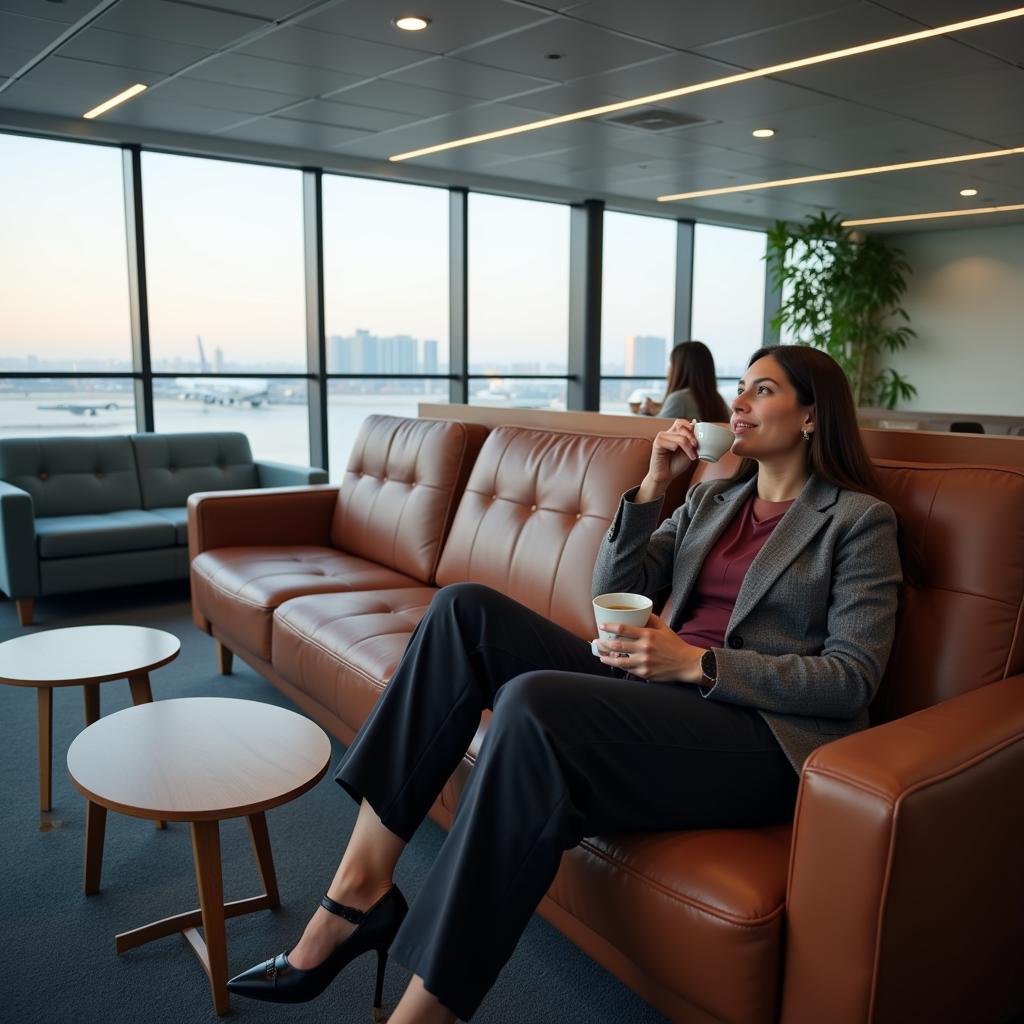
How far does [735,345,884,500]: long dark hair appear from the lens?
64.5 inches

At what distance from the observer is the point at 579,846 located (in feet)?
4.75

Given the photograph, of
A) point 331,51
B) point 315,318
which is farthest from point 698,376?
point 315,318

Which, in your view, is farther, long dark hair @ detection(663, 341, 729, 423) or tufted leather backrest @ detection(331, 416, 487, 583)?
long dark hair @ detection(663, 341, 729, 423)

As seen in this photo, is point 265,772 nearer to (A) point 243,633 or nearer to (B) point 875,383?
(A) point 243,633

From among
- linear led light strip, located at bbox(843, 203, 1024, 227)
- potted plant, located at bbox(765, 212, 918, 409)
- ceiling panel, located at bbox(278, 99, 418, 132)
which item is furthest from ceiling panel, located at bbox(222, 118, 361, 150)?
linear led light strip, located at bbox(843, 203, 1024, 227)

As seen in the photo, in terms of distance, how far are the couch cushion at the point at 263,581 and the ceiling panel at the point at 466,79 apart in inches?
88.3

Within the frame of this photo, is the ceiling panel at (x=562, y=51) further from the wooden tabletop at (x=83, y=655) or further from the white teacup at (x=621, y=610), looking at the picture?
the white teacup at (x=621, y=610)

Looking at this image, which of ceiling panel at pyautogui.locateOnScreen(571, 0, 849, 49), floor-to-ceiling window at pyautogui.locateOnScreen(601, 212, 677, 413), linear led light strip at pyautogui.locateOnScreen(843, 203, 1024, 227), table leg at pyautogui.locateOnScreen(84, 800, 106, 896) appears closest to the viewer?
table leg at pyautogui.locateOnScreen(84, 800, 106, 896)

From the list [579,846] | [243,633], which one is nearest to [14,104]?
[243,633]

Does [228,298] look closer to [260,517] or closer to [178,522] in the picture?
[178,522]

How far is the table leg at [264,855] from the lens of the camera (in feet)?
6.00

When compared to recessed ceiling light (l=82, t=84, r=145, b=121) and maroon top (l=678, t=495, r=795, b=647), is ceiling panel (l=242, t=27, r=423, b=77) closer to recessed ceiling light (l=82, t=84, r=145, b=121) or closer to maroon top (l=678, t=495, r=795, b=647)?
recessed ceiling light (l=82, t=84, r=145, b=121)

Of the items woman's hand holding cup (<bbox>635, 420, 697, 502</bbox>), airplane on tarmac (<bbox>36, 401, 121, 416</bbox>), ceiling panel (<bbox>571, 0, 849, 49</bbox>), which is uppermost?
ceiling panel (<bbox>571, 0, 849, 49</bbox>)

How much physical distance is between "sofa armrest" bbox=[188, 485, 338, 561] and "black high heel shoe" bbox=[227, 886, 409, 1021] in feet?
6.65
